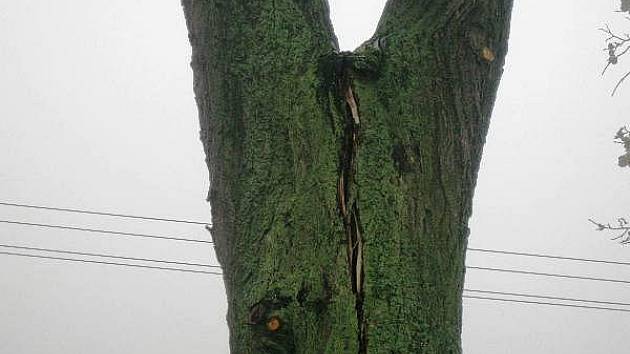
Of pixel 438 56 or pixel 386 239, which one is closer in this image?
pixel 386 239

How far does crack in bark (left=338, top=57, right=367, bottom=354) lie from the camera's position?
91 cm

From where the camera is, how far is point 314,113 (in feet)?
3.25

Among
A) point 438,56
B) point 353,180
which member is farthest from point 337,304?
point 438,56

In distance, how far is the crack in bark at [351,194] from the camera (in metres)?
0.91

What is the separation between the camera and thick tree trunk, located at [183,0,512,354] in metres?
0.93

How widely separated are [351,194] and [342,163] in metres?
0.05

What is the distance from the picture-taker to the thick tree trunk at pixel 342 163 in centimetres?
93

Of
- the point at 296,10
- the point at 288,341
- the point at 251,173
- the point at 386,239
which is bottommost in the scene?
the point at 288,341

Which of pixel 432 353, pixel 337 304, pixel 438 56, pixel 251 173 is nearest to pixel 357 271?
pixel 337 304

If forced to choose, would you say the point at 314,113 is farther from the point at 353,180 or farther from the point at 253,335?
the point at 253,335

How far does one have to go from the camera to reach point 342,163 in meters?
0.97

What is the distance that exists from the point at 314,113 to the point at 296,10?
0.70 ft

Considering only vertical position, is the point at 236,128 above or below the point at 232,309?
above

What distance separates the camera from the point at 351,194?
958mm
